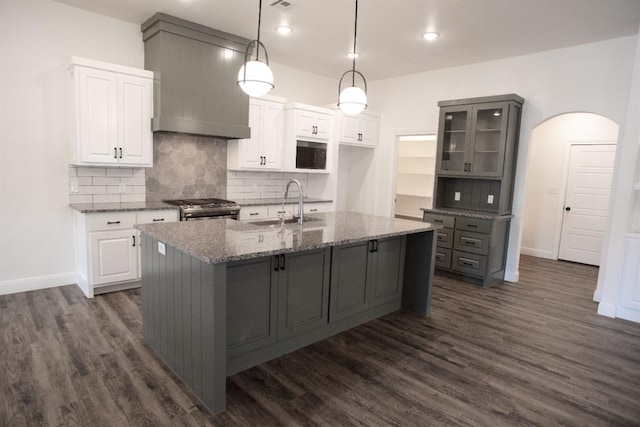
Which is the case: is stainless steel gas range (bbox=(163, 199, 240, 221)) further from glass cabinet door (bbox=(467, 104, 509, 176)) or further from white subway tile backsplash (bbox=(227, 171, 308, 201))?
glass cabinet door (bbox=(467, 104, 509, 176))

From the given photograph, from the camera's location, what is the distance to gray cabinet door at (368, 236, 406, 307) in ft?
11.3

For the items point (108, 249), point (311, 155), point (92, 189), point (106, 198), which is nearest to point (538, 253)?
point (311, 155)

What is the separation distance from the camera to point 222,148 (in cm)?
515

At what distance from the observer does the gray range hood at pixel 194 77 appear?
4.11 metres

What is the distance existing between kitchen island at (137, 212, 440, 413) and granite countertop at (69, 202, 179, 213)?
122 cm

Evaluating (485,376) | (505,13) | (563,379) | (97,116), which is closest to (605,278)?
(563,379)

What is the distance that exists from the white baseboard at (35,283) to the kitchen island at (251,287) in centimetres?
186

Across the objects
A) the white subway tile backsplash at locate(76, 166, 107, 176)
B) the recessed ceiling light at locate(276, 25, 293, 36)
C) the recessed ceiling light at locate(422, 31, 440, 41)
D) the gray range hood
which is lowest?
the white subway tile backsplash at locate(76, 166, 107, 176)

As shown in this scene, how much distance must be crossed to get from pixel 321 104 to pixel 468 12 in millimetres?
3129

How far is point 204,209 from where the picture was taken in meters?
4.39

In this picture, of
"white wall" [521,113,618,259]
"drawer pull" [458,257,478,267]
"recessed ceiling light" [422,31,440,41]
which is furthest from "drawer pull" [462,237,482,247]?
"recessed ceiling light" [422,31,440,41]

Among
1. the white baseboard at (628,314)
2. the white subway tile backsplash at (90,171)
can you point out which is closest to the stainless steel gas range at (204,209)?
the white subway tile backsplash at (90,171)

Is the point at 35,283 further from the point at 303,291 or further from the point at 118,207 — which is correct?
the point at 303,291

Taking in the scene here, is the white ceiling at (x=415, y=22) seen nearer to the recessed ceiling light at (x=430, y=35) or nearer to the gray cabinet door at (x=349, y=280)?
the recessed ceiling light at (x=430, y=35)
